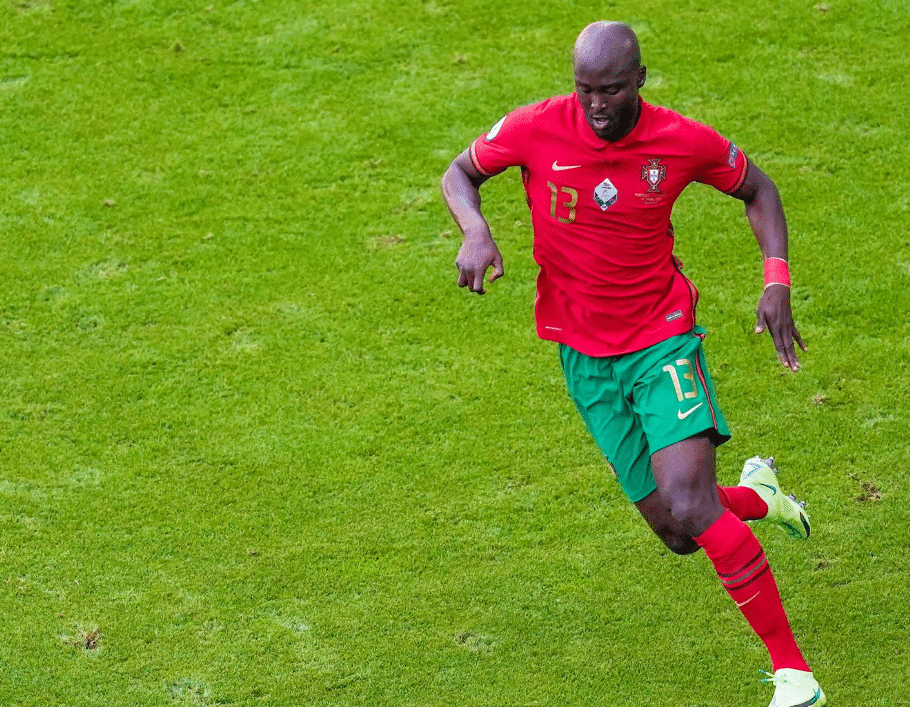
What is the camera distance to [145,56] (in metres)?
9.20

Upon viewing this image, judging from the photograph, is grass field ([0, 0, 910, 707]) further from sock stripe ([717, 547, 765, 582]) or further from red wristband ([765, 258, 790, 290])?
red wristband ([765, 258, 790, 290])

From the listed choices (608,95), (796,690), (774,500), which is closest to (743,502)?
→ (774,500)

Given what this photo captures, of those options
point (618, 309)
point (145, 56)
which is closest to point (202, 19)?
point (145, 56)

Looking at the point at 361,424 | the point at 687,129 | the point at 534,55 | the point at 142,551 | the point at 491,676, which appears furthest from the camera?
the point at 534,55

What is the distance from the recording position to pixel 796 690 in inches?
200

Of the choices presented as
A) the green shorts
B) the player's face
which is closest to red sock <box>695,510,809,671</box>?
the green shorts

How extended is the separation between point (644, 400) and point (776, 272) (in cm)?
66

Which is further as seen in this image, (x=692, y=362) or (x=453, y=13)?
(x=453, y=13)

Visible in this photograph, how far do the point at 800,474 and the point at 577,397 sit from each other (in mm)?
1363

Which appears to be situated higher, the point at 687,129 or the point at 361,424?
the point at 687,129

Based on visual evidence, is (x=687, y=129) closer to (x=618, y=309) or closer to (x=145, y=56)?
(x=618, y=309)

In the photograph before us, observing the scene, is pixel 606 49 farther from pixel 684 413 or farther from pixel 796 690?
pixel 796 690

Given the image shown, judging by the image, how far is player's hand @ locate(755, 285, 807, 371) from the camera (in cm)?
502

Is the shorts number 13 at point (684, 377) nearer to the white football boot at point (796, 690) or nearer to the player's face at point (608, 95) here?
the player's face at point (608, 95)
